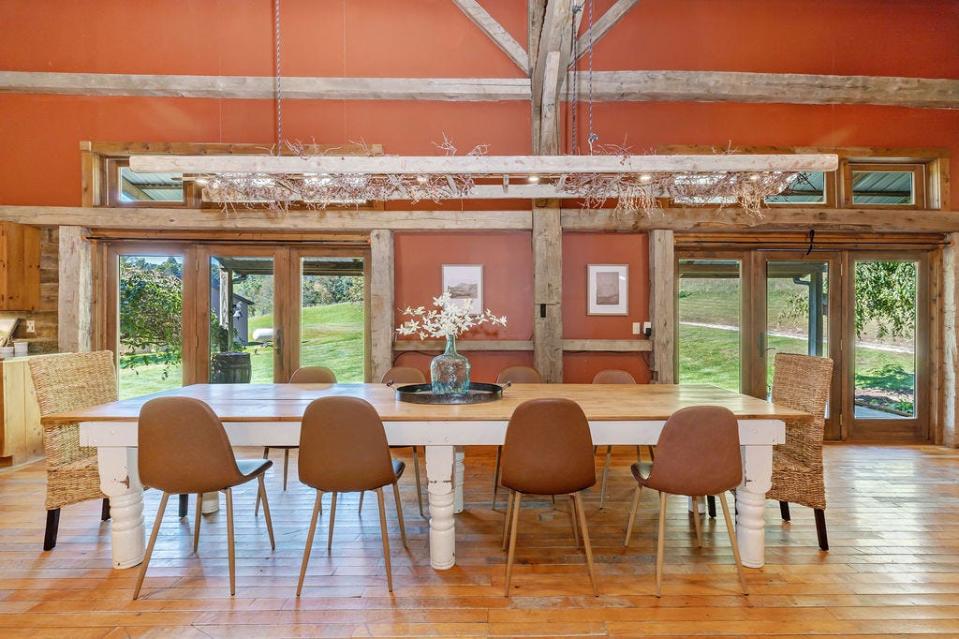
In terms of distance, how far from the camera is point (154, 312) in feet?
16.2

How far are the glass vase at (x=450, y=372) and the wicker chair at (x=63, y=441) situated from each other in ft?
7.04

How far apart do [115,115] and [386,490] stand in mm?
4738

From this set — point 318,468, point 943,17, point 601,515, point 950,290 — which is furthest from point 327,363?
point 943,17

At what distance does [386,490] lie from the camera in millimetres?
3598

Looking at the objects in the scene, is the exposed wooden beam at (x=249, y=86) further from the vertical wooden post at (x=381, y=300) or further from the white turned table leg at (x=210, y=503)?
the white turned table leg at (x=210, y=503)

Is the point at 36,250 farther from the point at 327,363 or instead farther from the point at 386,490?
the point at 386,490

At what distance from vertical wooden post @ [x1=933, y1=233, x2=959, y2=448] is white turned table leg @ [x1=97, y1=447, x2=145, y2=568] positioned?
7.20 m

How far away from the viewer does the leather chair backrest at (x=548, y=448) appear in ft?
6.99

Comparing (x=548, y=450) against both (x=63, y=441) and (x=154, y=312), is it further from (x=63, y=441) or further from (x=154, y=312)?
(x=154, y=312)

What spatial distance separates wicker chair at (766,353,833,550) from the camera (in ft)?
8.81

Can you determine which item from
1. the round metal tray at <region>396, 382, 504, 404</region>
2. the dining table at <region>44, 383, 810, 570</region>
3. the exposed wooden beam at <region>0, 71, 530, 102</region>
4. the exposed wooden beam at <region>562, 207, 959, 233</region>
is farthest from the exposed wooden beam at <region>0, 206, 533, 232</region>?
the dining table at <region>44, 383, 810, 570</region>

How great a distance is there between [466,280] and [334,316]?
5.00ft

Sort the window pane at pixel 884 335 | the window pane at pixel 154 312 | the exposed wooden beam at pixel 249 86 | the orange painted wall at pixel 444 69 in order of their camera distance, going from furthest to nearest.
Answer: the window pane at pixel 884 335, the window pane at pixel 154 312, the orange painted wall at pixel 444 69, the exposed wooden beam at pixel 249 86

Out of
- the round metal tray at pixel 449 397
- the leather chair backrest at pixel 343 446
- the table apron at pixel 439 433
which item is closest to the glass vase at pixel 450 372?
the round metal tray at pixel 449 397
